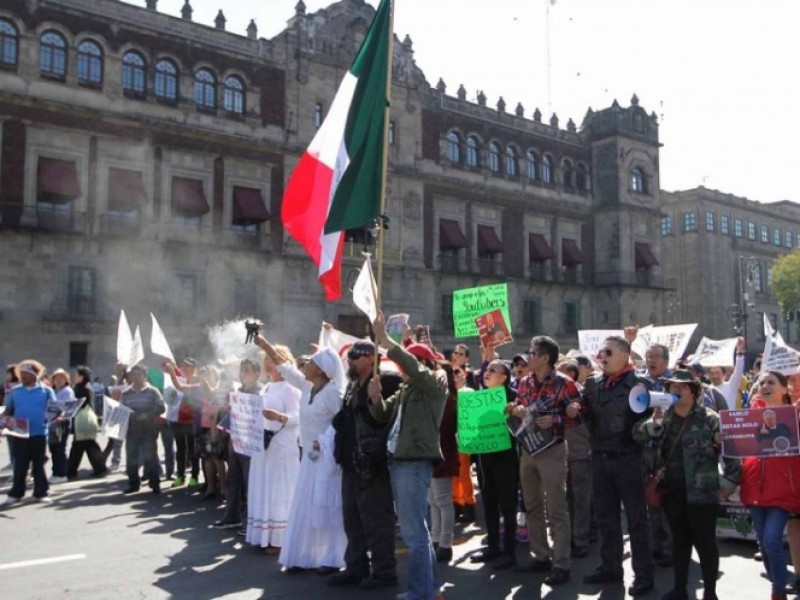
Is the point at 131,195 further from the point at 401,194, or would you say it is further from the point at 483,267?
the point at 483,267

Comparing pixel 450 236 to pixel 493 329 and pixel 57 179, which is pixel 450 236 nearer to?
pixel 57 179

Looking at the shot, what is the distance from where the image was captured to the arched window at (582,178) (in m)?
45.2

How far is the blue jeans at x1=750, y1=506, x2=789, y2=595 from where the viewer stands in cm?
575

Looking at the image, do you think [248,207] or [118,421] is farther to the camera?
[248,207]

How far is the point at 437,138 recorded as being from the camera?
3797 centimetres

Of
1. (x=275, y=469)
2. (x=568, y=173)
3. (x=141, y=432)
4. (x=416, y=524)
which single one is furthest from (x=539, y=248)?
(x=416, y=524)

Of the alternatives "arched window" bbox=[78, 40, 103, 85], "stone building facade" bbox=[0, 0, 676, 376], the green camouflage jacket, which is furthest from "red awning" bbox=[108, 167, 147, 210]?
the green camouflage jacket

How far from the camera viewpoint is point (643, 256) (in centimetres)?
4516

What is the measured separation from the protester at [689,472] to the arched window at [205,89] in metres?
27.9

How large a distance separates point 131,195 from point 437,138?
51.8 feet

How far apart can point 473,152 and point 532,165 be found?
4665 millimetres

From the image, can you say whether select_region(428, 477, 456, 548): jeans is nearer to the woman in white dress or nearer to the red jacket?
the woman in white dress

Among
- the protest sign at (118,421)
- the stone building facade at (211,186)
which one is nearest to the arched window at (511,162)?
the stone building facade at (211,186)

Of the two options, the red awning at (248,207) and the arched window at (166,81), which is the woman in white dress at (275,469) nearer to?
the red awning at (248,207)
